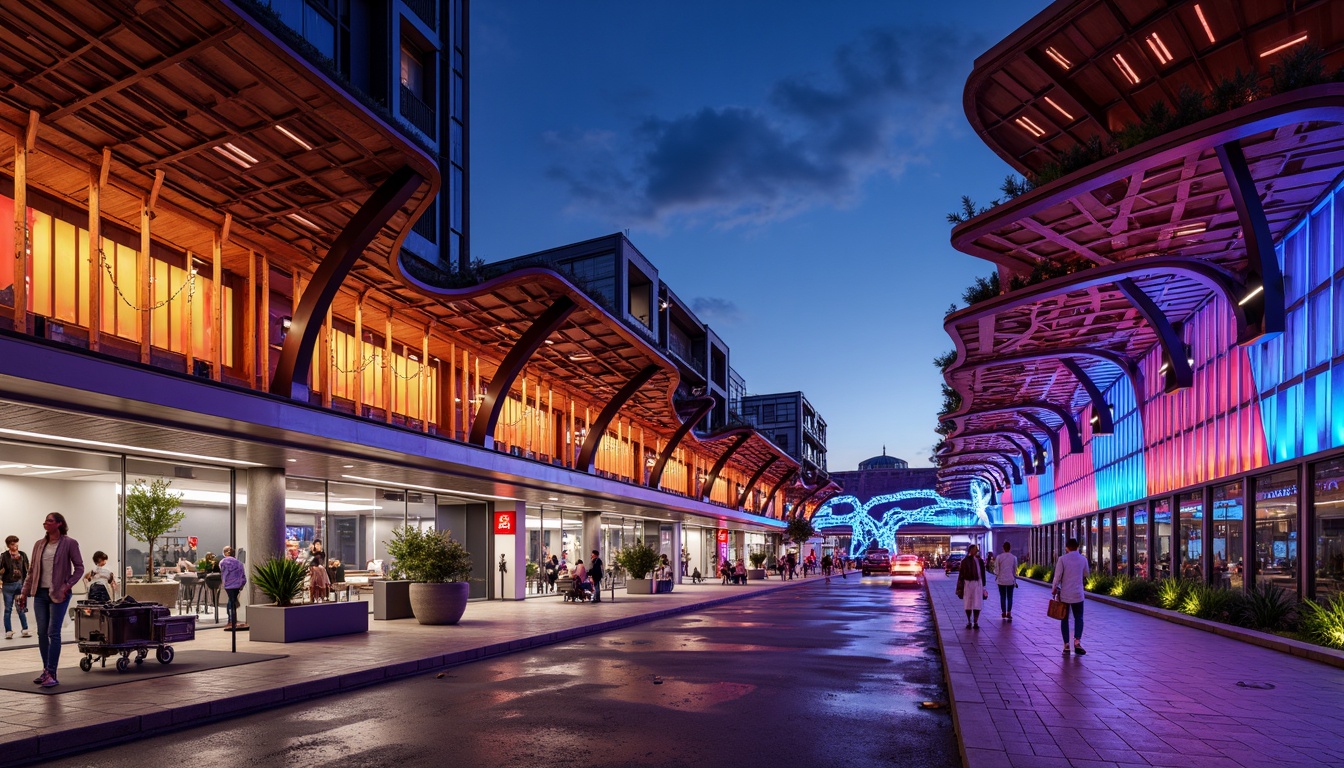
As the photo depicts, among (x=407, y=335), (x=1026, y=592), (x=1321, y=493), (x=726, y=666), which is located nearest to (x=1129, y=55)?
(x=1321, y=493)

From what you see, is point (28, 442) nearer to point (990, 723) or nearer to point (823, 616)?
point (990, 723)

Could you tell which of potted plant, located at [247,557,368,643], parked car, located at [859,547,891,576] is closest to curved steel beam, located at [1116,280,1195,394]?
potted plant, located at [247,557,368,643]

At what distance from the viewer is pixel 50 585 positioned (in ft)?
37.6

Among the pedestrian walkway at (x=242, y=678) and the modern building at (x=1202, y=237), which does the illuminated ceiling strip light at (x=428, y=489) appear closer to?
the pedestrian walkway at (x=242, y=678)

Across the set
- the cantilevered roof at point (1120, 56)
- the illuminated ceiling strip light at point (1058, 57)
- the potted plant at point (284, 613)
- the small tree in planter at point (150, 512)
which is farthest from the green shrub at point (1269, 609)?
the small tree in planter at point (150, 512)

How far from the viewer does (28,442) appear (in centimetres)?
1659

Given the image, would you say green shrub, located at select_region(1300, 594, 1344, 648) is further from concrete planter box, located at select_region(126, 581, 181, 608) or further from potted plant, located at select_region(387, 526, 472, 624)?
concrete planter box, located at select_region(126, 581, 181, 608)

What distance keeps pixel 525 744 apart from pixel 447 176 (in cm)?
2924

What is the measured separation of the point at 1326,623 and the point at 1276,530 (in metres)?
5.22

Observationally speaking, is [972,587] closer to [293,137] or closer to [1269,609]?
[1269,609]

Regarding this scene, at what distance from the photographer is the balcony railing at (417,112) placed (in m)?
32.5

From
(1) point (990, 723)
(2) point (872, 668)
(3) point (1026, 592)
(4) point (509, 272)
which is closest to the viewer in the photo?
(1) point (990, 723)

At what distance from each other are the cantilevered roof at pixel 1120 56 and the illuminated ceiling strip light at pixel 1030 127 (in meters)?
0.02

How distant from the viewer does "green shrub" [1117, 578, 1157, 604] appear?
2697 centimetres
